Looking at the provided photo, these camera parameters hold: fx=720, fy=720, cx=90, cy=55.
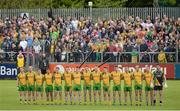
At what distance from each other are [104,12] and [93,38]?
4.30 metres

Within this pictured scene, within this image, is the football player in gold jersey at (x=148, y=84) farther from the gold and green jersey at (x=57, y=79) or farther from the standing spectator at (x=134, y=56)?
the standing spectator at (x=134, y=56)

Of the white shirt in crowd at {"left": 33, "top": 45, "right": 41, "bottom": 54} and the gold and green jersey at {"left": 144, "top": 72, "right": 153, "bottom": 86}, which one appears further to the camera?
the white shirt in crowd at {"left": 33, "top": 45, "right": 41, "bottom": 54}

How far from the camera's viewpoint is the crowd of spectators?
143 ft

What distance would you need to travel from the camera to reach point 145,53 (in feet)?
143

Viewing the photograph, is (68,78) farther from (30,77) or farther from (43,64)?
(43,64)

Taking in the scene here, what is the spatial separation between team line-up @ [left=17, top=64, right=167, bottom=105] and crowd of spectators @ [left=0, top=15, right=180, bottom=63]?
9.79m

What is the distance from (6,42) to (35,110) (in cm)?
1442

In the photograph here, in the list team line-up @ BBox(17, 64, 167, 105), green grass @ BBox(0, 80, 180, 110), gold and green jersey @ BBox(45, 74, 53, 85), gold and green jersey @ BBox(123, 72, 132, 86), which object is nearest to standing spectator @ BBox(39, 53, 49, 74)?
green grass @ BBox(0, 80, 180, 110)

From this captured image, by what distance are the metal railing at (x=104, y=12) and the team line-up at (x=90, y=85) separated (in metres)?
14.3

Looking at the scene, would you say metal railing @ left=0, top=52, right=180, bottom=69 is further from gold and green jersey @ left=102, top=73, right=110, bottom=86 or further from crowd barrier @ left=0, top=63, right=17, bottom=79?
gold and green jersey @ left=102, top=73, right=110, bottom=86

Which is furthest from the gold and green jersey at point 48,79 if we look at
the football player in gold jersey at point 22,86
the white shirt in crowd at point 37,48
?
the white shirt in crowd at point 37,48

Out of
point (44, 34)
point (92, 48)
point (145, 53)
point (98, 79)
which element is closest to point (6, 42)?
point (44, 34)

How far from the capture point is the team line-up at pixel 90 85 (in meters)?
33.1

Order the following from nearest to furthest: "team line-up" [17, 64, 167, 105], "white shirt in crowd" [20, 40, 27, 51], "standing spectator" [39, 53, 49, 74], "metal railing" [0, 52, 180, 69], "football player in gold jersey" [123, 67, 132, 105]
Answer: "football player in gold jersey" [123, 67, 132, 105]
"team line-up" [17, 64, 167, 105]
"standing spectator" [39, 53, 49, 74]
"metal railing" [0, 52, 180, 69]
"white shirt in crowd" [20, 40, 27, 51]
